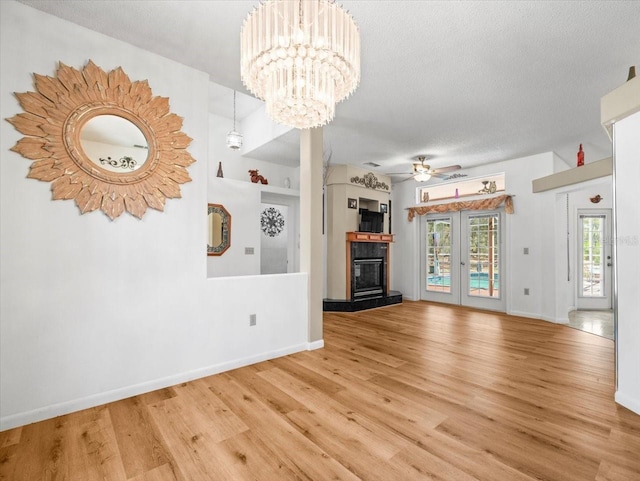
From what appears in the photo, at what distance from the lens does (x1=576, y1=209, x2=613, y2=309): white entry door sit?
6277mm

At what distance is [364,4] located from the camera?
216 cm

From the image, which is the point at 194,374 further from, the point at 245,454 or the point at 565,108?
the point at 565,108

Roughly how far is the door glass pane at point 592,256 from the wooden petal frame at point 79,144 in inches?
302

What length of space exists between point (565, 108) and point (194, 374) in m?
5.06

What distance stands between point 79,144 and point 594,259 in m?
8.63

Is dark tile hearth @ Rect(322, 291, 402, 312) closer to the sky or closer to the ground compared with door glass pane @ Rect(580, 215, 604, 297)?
closer to the ground

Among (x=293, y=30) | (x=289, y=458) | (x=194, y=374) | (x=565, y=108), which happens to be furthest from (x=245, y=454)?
(x=565, y=108)

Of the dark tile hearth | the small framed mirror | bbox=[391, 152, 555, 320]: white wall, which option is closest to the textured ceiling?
bbox=[391, 152, 555, 320]: white wall

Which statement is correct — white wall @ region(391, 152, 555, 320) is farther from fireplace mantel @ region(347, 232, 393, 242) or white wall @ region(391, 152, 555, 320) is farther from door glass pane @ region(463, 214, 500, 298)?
fireplace mantel @ region(347, 232, 393, 242)

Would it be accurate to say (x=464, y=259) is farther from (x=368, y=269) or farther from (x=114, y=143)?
(x=114, y=143)

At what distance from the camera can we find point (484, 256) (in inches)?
249

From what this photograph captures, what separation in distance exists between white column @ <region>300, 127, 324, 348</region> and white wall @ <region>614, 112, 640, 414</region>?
2697 millimetres

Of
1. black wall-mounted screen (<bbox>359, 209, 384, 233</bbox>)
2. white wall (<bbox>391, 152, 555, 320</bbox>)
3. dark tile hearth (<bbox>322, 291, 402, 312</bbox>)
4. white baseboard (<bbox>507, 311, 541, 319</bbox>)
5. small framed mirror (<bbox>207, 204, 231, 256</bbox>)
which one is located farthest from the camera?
black wall-mounted screen (<bbox>359, 209, 384, 233</bbox>)

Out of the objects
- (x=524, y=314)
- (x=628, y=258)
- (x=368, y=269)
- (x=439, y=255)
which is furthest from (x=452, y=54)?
(x=439, y=255)
